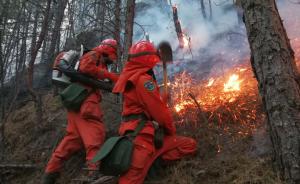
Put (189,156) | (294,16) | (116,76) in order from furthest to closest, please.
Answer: (294,16)
(116,76)
(189,156)

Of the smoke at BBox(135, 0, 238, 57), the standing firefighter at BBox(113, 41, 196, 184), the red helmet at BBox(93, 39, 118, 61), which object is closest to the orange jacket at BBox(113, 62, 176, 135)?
the standing firefighter at BBox(113, 41, 196, 184)

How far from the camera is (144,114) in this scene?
4.78 metres

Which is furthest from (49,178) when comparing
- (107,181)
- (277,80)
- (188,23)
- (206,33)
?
(188,23)

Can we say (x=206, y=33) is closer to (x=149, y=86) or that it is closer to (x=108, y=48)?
(x=108, y=48)

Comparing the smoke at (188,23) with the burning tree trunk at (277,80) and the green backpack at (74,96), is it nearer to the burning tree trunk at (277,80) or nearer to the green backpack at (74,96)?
the green backpack at (74,96)

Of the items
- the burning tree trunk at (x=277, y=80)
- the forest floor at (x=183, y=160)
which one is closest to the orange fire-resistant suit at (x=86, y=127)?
the forest floor at (x=183, y=160)

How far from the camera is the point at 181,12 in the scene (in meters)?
20.4

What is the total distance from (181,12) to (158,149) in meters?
16.4

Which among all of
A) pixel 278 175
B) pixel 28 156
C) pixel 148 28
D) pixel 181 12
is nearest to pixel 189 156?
pixel 278 175

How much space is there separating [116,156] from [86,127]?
5.12 ft

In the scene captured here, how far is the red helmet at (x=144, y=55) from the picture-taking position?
191 inches

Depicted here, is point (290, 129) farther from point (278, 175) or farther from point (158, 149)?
point (158, 149)

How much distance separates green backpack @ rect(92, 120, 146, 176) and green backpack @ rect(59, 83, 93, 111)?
5.24 ft

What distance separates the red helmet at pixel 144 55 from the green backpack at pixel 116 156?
1.06 meters
